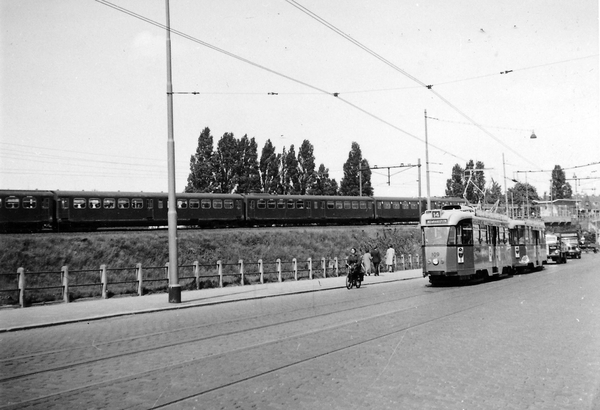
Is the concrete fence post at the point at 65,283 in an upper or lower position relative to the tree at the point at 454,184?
lower

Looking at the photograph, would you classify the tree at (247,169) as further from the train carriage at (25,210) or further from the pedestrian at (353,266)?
the pedestrian at (353,266)

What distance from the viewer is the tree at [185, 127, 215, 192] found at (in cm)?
6494

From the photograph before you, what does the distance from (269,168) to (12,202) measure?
1588 inches

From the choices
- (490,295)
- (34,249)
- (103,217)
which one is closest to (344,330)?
(490,295)

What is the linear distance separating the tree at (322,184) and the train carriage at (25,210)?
42.8 metres

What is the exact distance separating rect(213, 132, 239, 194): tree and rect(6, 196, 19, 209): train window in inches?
1300

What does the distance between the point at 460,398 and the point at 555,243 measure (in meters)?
44.6

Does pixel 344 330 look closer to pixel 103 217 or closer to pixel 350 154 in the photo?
pixel 103 217

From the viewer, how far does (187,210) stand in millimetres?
43688

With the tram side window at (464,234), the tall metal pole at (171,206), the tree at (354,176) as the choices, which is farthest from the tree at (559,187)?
the tall metal pole at (171,206)

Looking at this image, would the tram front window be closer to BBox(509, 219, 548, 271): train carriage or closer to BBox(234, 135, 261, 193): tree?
BBox(509, 219, 548, 271): train carriage

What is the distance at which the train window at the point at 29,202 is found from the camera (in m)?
35.7

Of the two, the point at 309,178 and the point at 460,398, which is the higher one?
the point at 309,178

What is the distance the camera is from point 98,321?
14477 millimetres
